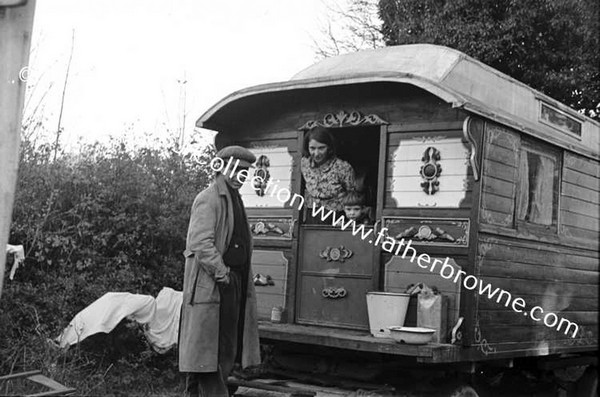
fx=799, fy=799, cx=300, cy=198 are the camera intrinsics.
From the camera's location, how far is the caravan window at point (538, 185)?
746 centimetres

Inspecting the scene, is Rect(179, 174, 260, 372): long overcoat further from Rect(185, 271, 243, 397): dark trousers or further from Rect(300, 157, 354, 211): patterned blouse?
Rect(300, 157, 354, 211): patterned blouse

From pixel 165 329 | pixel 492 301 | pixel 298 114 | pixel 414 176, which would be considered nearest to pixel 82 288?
pixel 165 329

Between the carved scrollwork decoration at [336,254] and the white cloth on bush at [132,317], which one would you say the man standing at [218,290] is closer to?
the carved scrollwork decoration at [336,254]

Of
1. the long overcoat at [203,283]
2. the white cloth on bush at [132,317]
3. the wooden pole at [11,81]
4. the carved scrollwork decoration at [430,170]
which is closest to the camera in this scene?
the wooden pole at [11,81]

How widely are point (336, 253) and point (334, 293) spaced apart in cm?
38

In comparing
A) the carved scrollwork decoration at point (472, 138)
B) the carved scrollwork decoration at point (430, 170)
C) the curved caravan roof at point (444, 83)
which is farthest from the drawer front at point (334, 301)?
the curved caravan roof at point (444, 83)

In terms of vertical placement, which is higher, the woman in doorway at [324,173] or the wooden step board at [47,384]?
the woman in doorway at [324,173]

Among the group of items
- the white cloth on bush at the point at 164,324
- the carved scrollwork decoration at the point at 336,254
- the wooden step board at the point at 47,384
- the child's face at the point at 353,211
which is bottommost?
the wooden step board at the point at 47,384

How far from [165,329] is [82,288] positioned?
3.29 ft

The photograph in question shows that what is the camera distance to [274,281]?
7.80 m

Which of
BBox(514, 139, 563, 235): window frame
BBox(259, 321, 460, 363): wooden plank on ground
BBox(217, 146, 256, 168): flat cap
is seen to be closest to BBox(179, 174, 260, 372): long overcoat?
BBox(217, 146, 256, 168): flat cap

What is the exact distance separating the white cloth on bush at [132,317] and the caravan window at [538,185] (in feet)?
11.5

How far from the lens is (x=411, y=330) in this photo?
627cm

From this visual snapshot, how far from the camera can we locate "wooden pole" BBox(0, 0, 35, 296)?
4.33 meters
